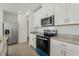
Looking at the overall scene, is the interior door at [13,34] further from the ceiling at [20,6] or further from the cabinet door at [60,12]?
the cabinet door at [60,12]

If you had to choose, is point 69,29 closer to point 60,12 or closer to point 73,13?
point 60,12

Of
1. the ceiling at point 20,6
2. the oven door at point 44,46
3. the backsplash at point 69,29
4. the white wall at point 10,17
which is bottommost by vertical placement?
the oven door at point 44,46

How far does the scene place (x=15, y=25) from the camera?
7.96 meters

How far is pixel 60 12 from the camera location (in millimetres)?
3004

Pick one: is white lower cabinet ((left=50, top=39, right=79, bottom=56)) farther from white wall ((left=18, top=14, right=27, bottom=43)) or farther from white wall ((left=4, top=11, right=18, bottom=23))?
white wall ((left=4, top=11, right=18, bottom=23))

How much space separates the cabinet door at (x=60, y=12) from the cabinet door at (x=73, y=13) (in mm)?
225

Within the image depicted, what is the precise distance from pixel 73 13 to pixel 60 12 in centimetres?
60

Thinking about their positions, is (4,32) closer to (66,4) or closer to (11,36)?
(11,36)

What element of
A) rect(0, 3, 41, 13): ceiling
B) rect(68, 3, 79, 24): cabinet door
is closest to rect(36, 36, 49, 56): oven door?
rect(68, 3, 79, 24): cabinet door

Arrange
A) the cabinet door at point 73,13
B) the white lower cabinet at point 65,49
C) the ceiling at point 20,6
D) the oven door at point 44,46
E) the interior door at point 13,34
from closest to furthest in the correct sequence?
the white lower cabinet at point 65,49
the cabinet door at point 73,13
the oven door at point 44,46
the ceiling at point 20,6
the interior door at point 13,34

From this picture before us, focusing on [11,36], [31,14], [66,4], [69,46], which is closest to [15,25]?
[11,36]

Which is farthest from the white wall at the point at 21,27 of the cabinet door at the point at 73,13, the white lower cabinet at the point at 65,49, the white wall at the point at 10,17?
the cabinet door at the point at 73,13

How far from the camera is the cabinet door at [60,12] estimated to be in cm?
280

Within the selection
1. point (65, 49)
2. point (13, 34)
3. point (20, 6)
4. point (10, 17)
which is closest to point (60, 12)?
point (65, 49)
